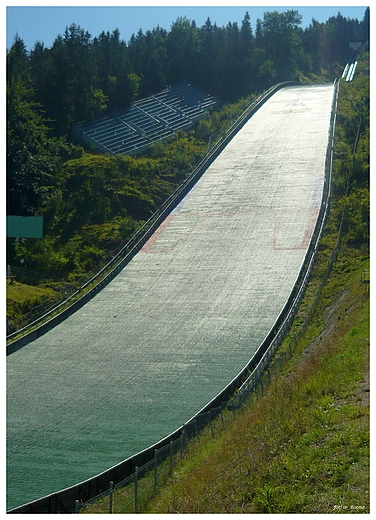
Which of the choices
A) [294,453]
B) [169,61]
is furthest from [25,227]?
[169,61]

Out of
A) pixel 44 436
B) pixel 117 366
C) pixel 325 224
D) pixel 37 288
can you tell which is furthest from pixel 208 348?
pixel 325 224

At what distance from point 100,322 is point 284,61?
5671cm

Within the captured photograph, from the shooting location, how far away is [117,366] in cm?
1786

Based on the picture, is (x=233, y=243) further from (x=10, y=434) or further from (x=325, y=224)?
(x=10, y=434)

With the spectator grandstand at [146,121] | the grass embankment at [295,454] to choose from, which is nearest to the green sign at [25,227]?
the spectator grandstand at [146,121]

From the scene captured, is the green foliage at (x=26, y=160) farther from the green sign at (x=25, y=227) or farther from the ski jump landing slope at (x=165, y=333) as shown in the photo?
A: the ski jump landing slope at (x=165, y=333)

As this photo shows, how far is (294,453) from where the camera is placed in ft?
29.6

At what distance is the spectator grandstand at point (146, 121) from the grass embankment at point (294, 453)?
3106 centimetres

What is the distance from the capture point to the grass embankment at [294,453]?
7.93 metres

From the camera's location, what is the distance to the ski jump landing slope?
13603 millimetres

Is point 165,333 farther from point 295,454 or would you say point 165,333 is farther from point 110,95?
point 110,95

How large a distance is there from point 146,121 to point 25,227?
22.8 metres

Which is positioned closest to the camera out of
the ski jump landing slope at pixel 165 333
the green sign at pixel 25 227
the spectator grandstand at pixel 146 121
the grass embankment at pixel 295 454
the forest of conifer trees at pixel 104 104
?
the grass embankment at pixel 295 454

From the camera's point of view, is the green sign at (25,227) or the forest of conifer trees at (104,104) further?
the forest of conifer trees at (104,104)
